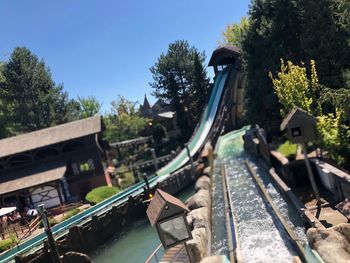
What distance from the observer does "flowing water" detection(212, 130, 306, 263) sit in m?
12.5

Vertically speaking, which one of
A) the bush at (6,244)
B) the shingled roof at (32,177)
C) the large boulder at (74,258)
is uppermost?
the shingled roof at (32,177)

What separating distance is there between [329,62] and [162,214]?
17557mm

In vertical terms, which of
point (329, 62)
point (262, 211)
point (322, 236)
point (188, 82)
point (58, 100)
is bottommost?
point (262, 211)

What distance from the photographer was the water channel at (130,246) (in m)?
20.0

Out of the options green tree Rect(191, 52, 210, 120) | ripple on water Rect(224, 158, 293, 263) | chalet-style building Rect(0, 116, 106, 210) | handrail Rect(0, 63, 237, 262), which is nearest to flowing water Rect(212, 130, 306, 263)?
ripple on water Rect(224, 158, 293, 263)

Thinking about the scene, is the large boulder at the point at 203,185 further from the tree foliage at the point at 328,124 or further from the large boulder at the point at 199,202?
the tree foliage at the point at 328,124

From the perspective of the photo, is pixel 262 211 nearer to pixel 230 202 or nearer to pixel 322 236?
pixel 230 202

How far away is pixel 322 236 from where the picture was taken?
8.44 metres

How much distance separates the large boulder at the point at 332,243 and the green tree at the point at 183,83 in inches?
1876

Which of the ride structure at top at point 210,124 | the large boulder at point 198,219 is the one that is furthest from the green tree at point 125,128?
the large boulder at point 198,219

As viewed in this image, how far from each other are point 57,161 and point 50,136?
8.61 ft

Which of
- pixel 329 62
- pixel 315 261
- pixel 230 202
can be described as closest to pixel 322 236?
pixel 315 261

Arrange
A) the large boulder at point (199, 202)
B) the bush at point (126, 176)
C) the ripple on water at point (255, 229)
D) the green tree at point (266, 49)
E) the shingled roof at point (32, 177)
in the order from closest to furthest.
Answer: the ripple on water at point (255, 229) < the large boulder at point (199, 202) < the green tree at point (266, 49) < the shingled roof at point (32, 177) < the bush at point (126, 176)

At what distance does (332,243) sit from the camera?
798 centimetres
